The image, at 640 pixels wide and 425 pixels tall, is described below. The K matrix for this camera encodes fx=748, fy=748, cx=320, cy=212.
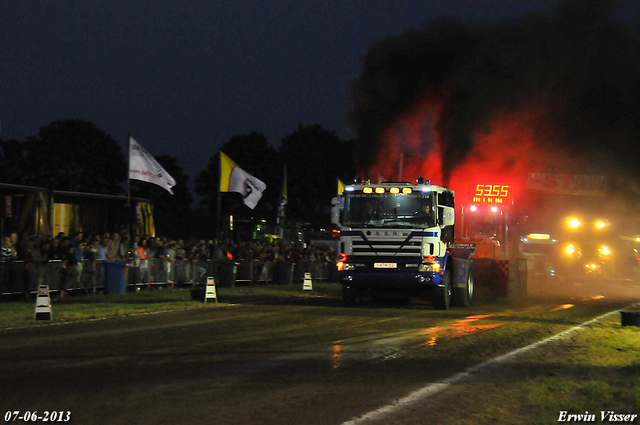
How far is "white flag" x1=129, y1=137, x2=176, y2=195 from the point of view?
856 inches

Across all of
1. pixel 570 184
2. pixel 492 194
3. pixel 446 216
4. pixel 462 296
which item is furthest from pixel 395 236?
pixel 570 184

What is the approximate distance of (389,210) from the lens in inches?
715

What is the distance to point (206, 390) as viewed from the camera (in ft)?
25.7

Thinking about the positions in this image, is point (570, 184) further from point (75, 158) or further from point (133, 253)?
point (75, 158)

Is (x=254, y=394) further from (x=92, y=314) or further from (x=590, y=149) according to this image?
(x=590, y=149)

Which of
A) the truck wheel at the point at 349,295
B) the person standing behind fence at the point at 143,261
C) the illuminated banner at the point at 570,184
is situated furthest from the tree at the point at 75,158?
the truck wheel at the point at 349,295

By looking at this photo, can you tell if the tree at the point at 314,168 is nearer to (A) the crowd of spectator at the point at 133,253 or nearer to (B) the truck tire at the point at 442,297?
(A) the crowd of spectator at the point at 133,253

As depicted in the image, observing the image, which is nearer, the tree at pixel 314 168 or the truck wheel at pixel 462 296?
the truck wheel at pixel 462 296

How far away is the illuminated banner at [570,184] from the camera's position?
41938 millimetres

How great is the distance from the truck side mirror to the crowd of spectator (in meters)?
8.60

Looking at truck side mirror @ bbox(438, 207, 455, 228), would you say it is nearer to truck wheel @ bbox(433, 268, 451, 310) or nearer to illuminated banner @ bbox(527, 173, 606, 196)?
truck wheel @ bbox(433, 268, 451, 310)

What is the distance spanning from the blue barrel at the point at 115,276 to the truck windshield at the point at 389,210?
22.3 feet

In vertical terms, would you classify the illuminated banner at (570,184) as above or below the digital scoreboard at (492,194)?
above

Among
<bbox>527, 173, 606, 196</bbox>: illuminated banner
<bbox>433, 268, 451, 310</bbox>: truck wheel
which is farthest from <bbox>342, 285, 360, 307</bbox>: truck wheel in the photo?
<bbox>527, 173, 606, 196</bbox>: illuminated banner
